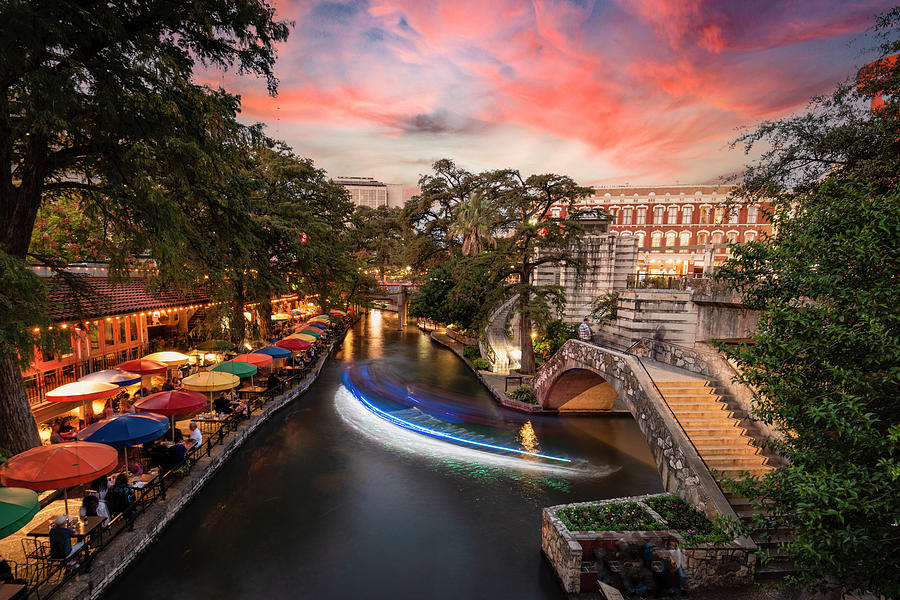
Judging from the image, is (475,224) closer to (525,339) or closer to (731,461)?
(525,339)

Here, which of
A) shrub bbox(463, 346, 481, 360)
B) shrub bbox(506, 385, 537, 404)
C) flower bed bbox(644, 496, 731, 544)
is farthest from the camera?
shrub bbox(463, 346, 481, 360)

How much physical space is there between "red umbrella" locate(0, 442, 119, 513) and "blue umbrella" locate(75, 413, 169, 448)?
144cm

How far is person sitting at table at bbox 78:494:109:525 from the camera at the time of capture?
9734 mm

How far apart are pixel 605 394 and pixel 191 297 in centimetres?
2589

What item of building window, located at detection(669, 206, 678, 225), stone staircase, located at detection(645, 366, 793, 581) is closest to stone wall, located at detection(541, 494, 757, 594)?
stone staircase, located at detection(645, 366, 793, 581)

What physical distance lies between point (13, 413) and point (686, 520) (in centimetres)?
1830

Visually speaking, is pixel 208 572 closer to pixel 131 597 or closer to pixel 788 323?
pixel 131 597

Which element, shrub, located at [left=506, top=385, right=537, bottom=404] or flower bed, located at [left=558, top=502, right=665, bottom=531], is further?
shrub, located at [left=506, top=385, right=537, bottom=404]

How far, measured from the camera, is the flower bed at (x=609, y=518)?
10.1 m

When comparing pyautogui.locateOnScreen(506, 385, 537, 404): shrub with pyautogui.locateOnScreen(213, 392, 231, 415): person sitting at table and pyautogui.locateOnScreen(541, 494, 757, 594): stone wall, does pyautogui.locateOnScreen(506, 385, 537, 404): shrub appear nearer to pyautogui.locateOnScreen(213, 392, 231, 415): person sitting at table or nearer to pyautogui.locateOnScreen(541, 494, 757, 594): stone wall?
pyautogui.locateOnScreen(541, 494, 757, 594): stone wall

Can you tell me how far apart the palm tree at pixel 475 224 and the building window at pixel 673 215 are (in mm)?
33672

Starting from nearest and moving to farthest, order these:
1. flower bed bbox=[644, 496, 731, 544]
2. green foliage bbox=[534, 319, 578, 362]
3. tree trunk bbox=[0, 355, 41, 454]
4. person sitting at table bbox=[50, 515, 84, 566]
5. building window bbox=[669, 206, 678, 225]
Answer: person sitting at table bbox=[50, 515, 84, 566]
flower bed bbox=[644, 496, 731, 544]
tree trunk bbox=[0, 355, 41, 454]
green foliage bbox=[534, 319, 578, 362]
building window bbox=[669, 206, 678, 225]

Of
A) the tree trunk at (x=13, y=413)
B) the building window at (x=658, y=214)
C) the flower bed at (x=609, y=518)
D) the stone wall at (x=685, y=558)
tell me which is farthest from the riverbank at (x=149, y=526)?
the building window at (x=658, y=214)

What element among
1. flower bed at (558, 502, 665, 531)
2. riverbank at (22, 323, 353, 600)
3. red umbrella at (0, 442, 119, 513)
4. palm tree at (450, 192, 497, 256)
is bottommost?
riverbank at (22, 323, 353, 600)
